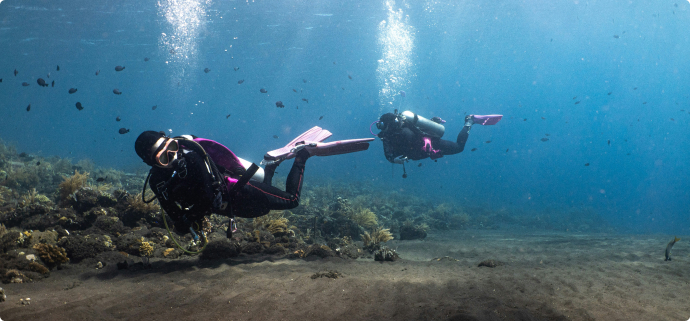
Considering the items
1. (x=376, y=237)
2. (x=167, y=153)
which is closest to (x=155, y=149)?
(x=167, y=153)

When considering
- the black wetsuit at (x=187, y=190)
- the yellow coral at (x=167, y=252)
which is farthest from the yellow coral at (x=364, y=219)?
the black wetsuit at (x=187, y=190)

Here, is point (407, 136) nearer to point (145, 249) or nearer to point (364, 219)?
point (364, 219)

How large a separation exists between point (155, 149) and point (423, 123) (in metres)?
9.06

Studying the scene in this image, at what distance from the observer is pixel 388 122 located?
9594 millimetres

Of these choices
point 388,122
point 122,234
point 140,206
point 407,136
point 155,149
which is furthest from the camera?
point 407,136

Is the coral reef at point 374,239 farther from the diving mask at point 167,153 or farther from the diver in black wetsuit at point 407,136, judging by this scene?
the diving mask at point 167,153

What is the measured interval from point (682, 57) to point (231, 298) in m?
124

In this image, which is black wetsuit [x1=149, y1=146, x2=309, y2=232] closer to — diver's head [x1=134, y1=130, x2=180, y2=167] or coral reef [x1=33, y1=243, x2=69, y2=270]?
diver's head [x1=134, y1=130, x2=180, y2=167]

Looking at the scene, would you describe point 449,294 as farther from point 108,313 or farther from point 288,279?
point 108,313

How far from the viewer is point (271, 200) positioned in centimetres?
457

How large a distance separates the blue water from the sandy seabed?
7869 mm

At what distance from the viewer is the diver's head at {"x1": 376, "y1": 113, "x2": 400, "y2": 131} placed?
9.52 m

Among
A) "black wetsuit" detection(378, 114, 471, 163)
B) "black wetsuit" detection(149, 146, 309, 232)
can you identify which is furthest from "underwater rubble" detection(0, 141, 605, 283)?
"black wetsuit" detection(378, 114, 471, 163)

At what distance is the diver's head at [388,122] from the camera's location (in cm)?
952
